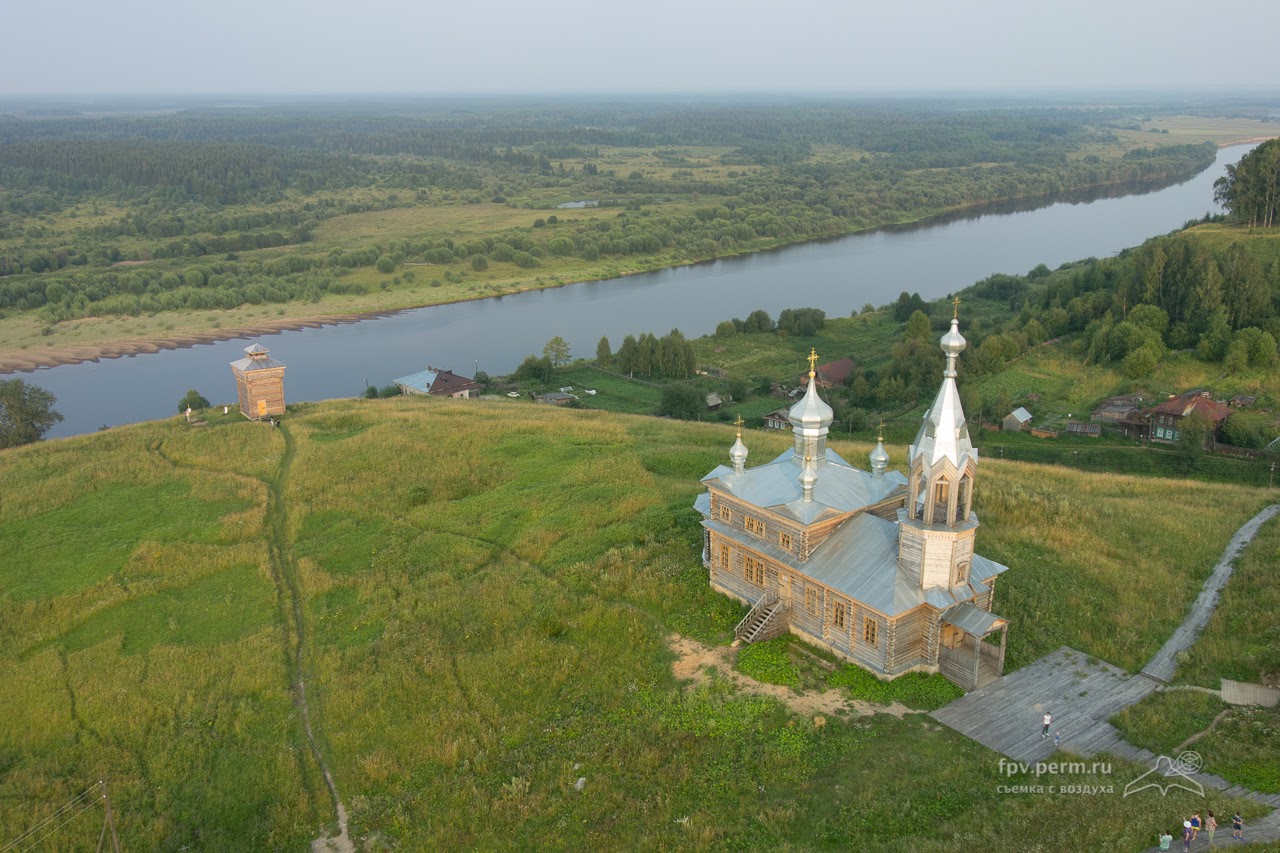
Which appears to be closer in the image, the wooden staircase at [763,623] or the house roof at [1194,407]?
the wooden staircase at [763,623]

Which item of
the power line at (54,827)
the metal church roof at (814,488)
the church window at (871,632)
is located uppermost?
the metal church roof at (814,488)

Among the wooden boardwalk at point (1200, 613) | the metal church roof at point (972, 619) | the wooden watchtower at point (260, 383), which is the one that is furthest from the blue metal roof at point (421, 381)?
the wooden boardwalk at point (1200, 613)

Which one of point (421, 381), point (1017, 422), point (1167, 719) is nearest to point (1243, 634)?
point (1167, 719)

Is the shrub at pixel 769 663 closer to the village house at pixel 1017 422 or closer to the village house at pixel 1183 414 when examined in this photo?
the village house at pixel 1183 414

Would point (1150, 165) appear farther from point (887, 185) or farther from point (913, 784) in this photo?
point (913, 784)

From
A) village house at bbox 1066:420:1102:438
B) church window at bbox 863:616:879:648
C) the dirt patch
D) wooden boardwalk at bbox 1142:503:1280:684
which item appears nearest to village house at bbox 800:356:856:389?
village house at bbox 1066:420:1102:438

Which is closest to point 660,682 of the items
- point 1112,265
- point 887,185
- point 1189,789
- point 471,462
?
point 1189,789

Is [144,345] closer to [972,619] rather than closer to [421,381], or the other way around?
[421,381]
